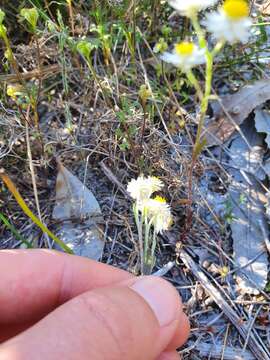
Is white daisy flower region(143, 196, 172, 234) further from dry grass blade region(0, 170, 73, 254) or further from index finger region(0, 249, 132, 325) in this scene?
dry grass blade region(0, 170, 73, 254)

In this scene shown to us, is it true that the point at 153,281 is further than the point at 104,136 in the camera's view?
No

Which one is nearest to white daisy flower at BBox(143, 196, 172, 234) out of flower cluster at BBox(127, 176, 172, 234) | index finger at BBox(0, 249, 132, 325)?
flower cluster at BBox(127, 176, 172, 234)

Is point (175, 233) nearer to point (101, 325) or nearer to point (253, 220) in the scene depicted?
point (253, 220)

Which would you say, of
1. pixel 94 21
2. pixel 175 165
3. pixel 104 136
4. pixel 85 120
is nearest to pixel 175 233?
pixel 175 165

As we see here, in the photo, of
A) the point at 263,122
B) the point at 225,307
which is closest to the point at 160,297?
the point at 225,307

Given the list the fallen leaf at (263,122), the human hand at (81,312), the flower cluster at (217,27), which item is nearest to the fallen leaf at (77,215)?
the human hand at (81,312)

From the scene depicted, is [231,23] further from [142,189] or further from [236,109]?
[236,109]
